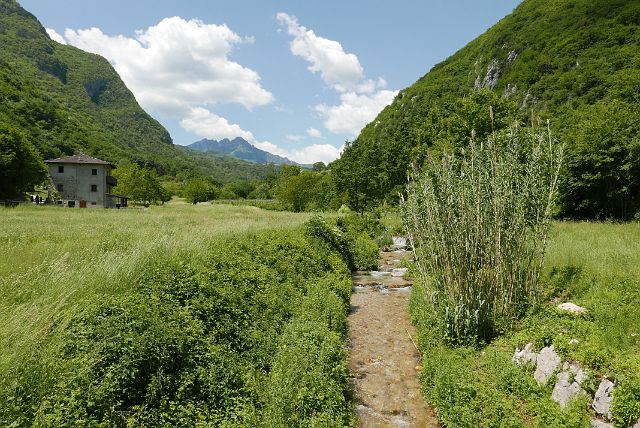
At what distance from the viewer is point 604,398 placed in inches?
198

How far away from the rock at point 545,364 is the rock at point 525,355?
0.46ft

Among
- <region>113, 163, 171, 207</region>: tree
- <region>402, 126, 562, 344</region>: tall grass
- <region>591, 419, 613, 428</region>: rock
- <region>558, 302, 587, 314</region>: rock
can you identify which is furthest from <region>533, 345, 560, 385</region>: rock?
<region>113, 163, 171, 207</region>: tree

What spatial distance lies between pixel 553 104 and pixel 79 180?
244 feet

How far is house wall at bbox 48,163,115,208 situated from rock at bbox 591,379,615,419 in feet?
217

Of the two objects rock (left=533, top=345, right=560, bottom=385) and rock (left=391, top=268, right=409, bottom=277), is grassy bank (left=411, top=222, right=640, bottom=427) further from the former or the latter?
Answer: rock (left=391, top=268, right=409, bottom=277)

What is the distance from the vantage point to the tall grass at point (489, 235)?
866 centimetres

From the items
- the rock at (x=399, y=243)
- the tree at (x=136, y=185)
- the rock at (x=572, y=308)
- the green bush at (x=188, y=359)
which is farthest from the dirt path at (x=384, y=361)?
the tree at (x=136, y=185)

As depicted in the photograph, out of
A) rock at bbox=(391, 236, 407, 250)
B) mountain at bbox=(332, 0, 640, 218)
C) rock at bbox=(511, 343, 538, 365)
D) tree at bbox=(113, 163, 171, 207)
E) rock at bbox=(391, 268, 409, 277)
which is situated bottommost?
rock at bbox=(391, 268, 409, 277)

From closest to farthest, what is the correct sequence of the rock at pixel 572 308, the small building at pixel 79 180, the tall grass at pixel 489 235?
the rock at pixel 572 308 < the tall grass at pixel 489 235 < the small building at pixel 79 180

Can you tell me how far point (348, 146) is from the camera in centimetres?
3775

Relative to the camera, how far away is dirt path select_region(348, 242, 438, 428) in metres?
6.98

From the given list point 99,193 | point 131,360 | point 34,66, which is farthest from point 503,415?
point 34,66

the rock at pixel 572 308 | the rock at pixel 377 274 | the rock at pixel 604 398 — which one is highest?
the rock at pixel 572 308

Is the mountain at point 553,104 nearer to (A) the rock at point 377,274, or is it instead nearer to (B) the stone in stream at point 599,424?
(B) the stone in stream at point 599,424
